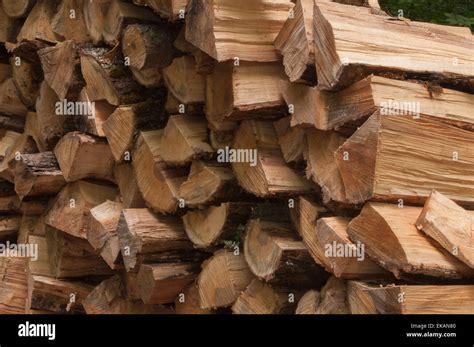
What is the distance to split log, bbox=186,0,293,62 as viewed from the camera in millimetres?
3166

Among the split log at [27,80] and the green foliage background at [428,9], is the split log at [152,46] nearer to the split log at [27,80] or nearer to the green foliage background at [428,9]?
the split log at [27,80]

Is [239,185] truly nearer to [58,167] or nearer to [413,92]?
[413,92]

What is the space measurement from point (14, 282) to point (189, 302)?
→ 1.26 m

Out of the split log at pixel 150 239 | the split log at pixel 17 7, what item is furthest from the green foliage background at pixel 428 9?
the split log at pixel 150 239

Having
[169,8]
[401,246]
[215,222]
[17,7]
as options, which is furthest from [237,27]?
[17,7]

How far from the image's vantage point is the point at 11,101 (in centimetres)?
486

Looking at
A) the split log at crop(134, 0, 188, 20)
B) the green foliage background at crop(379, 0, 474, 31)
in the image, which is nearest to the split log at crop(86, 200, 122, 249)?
the split log at crop(134, 0, 188, 20)

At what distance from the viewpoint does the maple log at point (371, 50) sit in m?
2.86

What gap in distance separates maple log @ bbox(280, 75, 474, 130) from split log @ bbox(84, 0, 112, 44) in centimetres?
136

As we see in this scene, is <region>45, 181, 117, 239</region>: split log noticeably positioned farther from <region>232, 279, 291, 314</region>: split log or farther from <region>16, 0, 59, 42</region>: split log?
<region>232, 279, 291, 314</region>: split log

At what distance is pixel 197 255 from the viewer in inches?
148

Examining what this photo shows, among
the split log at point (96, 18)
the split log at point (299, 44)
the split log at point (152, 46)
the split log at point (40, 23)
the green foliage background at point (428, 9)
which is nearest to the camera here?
the split log at point (299, 44)
